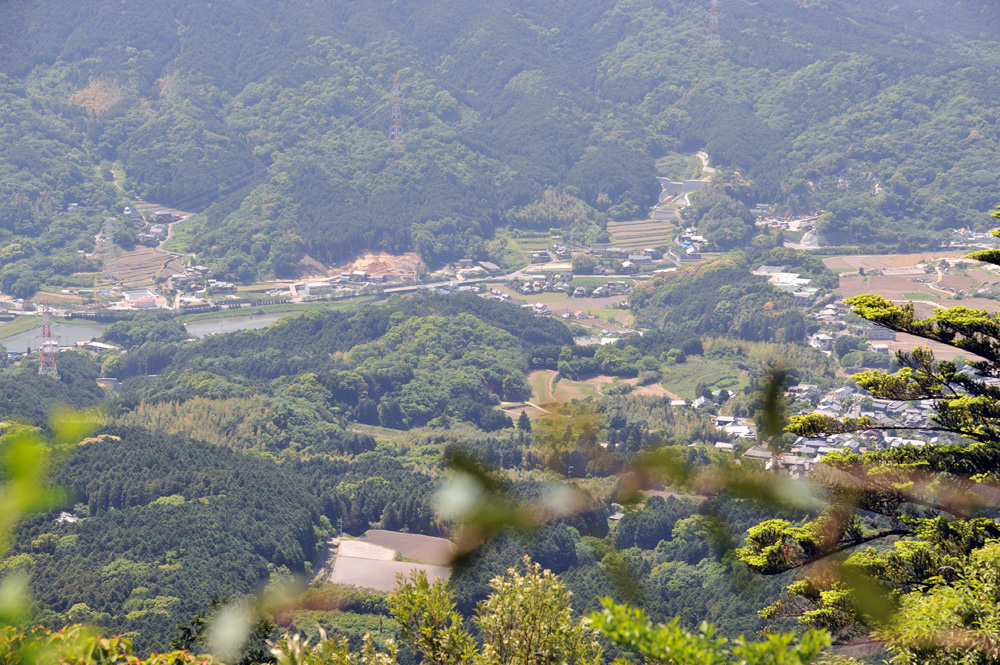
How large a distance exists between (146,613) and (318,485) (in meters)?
9.39

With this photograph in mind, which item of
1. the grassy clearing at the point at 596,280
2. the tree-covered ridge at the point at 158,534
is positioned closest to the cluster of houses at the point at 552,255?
the grassy clearing at the point at 596,280

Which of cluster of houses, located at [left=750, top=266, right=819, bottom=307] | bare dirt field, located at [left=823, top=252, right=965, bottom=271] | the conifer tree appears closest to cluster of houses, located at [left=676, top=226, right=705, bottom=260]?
cluster of houses, located at [left=750, top=266, right=819, bottom=307]

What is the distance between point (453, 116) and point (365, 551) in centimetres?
6731

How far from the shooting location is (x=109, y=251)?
204 feet

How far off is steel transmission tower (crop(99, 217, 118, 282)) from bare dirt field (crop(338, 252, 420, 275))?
14.2 metres

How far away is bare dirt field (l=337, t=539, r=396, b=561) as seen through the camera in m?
26.2

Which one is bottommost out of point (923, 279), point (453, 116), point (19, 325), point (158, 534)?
point (923, 279)

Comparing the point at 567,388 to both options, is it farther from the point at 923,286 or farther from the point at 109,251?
the point at 109,251

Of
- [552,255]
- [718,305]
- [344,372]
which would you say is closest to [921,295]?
[718,305]

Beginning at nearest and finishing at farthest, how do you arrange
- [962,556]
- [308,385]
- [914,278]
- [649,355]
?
[962,556]
[308,385]
[649,355]
[914,278]

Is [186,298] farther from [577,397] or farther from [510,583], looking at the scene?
[510,583]

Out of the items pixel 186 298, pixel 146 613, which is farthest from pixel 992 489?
pixel 186 298

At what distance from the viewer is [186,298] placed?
59.2m

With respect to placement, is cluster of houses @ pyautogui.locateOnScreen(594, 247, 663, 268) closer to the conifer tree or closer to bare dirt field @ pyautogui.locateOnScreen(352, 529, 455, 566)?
bare dirt field @ pyautogui.locateOnScreen(352, 529, 455, 566)
